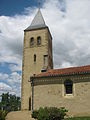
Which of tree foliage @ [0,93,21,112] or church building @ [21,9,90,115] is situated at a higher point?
church building @ [21,9,90,115]

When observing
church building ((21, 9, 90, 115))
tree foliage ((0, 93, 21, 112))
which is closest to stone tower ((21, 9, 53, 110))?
church building ((21, 9, 90, 115))

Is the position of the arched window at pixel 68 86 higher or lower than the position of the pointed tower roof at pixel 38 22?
lower

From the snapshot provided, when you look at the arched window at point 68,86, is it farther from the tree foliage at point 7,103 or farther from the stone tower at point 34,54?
the tree foliage at point 7,103

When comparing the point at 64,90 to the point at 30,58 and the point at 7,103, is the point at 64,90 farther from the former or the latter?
the point at 7,103

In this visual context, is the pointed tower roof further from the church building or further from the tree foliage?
the tree foliage

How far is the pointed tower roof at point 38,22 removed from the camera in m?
35.4

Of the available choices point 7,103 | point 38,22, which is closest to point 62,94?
point 38,22

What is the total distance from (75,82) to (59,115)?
8357mm

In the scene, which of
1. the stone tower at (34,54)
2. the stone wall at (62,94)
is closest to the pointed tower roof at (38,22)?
the stone tower at (34,54)

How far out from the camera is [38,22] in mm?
36938

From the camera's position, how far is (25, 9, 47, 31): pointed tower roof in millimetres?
35447

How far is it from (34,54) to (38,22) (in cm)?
806

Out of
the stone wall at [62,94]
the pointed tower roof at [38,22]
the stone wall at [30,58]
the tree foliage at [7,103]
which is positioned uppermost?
the pointed tower roof at [38,22]

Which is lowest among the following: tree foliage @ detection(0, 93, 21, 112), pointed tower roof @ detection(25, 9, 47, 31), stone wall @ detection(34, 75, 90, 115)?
tree foliage @ detection(0, 93, 21, 112)
